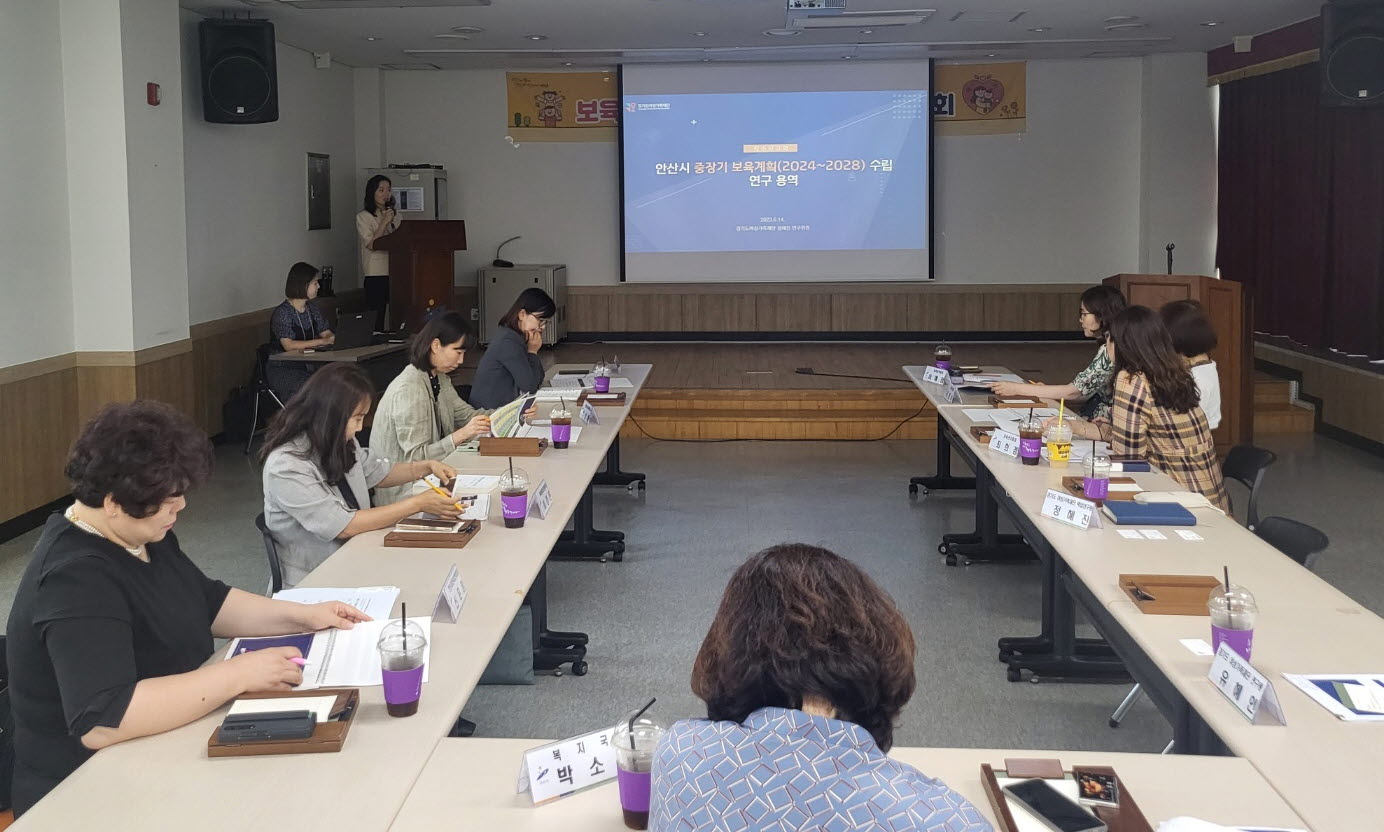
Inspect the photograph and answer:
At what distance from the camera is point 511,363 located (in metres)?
5.85

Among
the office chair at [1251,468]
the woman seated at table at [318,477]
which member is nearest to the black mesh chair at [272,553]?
the woman seated at table at [318,477]

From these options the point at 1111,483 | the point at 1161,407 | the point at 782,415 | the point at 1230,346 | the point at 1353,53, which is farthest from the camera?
the point at 782,415

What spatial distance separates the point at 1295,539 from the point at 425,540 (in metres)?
2.30

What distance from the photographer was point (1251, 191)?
10055mm

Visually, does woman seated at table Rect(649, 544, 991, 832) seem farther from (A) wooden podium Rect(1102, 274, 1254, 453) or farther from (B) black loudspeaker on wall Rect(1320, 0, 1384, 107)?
(B) black loudspeaker on wall Rect(1320, 0, 1384, 107)

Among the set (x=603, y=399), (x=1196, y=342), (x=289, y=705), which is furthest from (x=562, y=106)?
(x=289, y=705)

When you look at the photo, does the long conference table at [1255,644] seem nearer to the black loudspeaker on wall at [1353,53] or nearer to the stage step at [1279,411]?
the black loudspeaker on wall at [1353,53]

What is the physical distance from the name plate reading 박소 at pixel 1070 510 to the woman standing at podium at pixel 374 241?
7306mm

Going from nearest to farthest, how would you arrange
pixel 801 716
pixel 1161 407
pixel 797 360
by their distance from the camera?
pixel 801 716 < pixel 1161 407 < pixel 797 360

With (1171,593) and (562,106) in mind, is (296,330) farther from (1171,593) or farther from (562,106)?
(1171,593)

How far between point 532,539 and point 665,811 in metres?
2.00

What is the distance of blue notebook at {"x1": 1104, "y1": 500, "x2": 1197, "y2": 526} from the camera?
12.0 ft

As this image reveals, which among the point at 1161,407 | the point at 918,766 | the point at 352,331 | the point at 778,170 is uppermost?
the point at 778,170

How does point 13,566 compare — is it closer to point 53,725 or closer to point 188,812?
point 53,725
